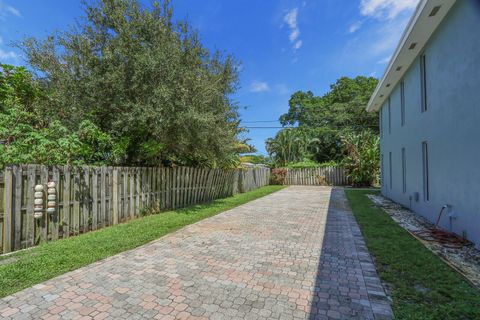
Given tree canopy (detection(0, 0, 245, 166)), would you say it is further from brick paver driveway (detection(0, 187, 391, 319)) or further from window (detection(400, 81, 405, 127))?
window (detection(400, 81, 405, 127))

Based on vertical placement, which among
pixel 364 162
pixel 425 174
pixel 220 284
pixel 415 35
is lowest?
pixel 220 284

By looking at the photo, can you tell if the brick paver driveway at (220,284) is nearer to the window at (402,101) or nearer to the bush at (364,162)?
the window at (402,101)

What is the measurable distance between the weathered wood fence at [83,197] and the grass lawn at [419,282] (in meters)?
5.63

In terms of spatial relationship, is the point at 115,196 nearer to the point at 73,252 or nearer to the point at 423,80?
the point at 73,252

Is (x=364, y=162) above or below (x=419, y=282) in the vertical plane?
above

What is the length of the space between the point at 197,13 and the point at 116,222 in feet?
23.9

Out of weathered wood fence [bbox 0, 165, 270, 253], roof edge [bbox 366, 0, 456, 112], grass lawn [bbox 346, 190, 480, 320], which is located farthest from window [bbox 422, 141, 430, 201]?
weathered wood fence [bbox 0, 165, 270, 253]

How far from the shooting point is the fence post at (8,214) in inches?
169

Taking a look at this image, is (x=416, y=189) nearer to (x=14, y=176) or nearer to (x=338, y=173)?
(x=14, y=176)

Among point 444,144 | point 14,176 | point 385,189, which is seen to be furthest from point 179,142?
point 385,189

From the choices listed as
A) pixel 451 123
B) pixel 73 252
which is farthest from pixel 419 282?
pixel 73 252

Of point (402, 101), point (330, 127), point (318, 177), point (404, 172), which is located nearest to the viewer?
point (404, 172)

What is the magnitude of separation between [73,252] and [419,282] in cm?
502

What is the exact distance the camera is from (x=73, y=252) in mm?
4305
